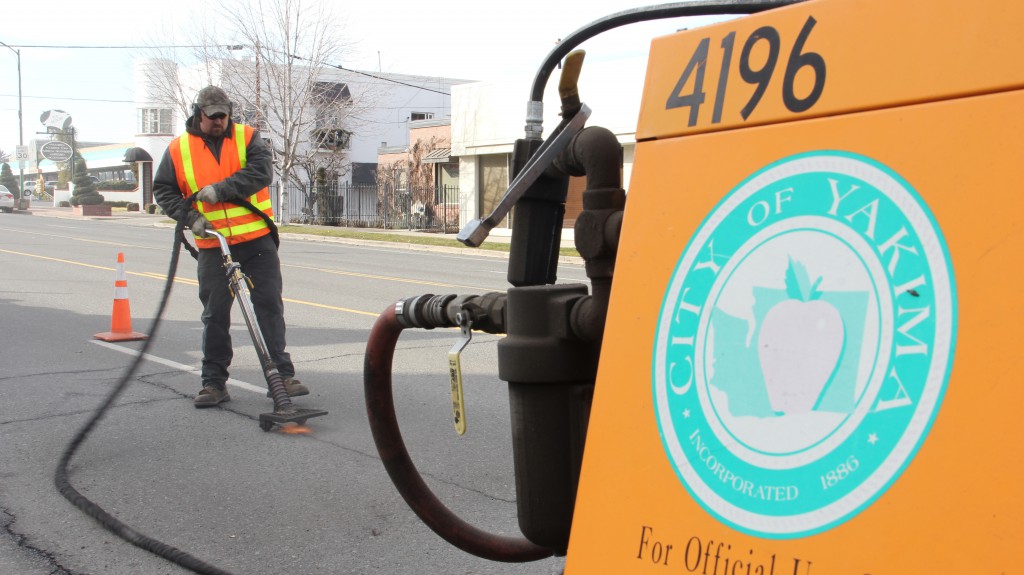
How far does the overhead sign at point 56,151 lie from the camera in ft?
215

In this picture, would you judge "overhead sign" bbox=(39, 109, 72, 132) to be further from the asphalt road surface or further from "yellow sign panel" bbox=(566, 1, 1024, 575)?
"yellow sign panel" bbox=(566, 1, 1024, 575)

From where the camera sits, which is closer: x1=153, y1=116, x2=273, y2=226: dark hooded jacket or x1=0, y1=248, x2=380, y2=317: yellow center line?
x1=153, y1=116, x2=273, y2=226: dark hooded jacket

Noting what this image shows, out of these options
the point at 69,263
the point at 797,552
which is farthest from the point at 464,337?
the point at 69,263

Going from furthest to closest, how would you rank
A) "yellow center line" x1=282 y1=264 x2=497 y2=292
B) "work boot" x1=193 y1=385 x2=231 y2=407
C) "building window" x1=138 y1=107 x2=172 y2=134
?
Answer: "building window" x1=138 y1=107 x2=172 y2=134 → "yellow center line" x1=282 y1=264 x2=497 y2=292 → "work boot" x1=193 y1=385 x2=231 y2=407

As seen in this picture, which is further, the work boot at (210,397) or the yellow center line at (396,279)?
the yellow center line at (396,279)

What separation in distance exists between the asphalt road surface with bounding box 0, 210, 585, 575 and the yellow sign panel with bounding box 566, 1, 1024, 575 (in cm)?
208

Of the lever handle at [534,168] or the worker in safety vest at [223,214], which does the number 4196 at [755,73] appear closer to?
the lever handle at [534,168]

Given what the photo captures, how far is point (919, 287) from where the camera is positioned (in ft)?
3.51

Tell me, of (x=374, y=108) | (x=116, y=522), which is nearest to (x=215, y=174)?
(x=116, y=522)

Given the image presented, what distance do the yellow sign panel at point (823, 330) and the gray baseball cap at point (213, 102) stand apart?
498 centimetres

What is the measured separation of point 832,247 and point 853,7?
308mm

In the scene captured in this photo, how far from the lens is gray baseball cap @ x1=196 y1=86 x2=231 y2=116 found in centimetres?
596

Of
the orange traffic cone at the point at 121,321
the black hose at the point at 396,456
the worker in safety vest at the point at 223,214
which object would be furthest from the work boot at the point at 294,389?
the black hose at the point at 396,456

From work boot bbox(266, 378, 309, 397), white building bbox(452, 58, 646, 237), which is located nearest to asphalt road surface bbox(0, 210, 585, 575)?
work boot bbox(266, 378, 309, 397)
